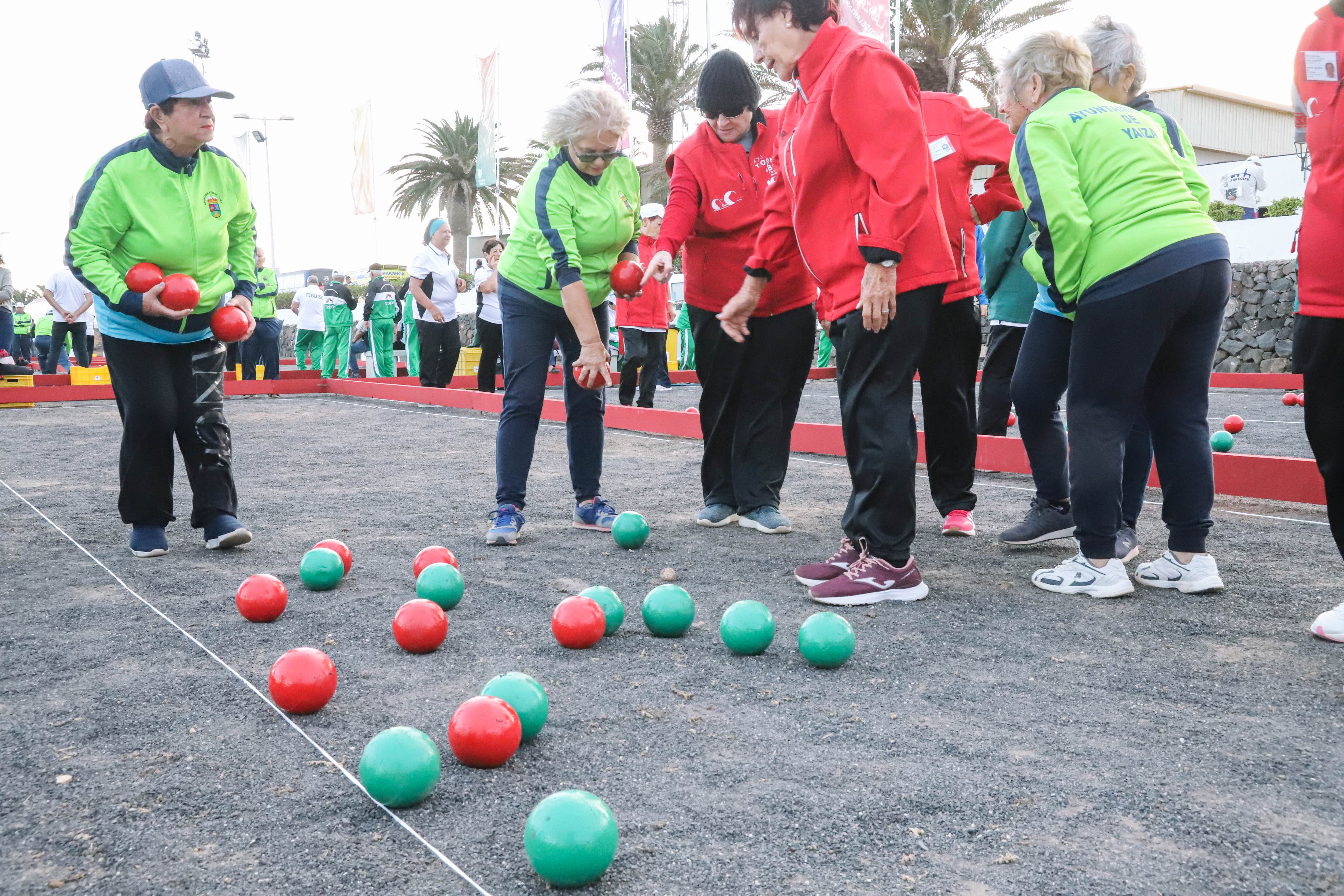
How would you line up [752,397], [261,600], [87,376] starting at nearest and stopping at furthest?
1. [261,600]
2. [752,397]
3. [87,376]

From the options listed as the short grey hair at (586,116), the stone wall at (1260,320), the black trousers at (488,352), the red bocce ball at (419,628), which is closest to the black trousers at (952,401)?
the short grey hair at (586,116)

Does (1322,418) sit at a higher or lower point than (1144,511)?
higher

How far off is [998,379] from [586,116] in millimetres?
2721

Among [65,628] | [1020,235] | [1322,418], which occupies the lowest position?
[65,628]

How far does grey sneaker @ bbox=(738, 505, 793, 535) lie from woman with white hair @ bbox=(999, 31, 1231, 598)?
130 centimetres

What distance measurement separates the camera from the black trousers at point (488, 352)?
36.0 feet

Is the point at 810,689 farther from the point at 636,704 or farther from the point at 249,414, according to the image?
the point at 249,414

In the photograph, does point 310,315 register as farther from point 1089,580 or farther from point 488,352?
point 1089,580

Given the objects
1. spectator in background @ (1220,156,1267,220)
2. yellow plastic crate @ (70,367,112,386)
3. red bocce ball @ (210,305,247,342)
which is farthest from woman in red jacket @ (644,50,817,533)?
spectator in background @ (1220,156,1267,220)

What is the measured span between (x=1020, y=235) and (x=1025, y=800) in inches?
145

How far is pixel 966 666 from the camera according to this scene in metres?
2.61

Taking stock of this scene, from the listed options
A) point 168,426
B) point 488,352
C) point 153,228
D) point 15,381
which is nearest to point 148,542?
point 168,426

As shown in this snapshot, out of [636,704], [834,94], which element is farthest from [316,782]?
[834,94]

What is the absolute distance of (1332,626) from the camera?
2750 mm
